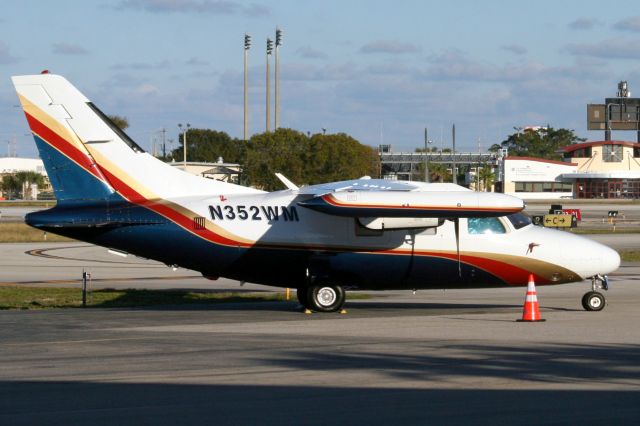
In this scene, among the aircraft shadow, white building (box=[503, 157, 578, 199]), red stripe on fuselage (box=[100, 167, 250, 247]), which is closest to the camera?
the aircraft shadow

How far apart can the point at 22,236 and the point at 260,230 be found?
40.0m

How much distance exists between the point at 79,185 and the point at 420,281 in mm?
7698

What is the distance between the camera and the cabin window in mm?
23000

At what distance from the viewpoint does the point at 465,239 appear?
75.2 ft

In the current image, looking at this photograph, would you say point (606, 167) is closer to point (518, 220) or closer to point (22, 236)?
point (22, 236)

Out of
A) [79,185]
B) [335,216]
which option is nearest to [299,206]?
[335,216]

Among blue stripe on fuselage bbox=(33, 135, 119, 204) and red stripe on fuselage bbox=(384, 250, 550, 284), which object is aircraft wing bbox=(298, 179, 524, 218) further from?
blue stripe on fuselage bbox=(33, 135, 119, 204)

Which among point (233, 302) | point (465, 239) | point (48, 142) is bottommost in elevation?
point (233, 302)

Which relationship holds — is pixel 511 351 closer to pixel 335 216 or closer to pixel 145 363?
pixel 145 363

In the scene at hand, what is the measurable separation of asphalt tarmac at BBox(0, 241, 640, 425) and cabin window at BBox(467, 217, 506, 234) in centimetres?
181

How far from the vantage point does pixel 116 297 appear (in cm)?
2747

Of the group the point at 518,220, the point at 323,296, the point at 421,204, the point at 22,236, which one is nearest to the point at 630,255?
the point at 518,220

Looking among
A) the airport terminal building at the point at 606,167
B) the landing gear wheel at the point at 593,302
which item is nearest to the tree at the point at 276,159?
the airport terminal building at the point at 606,167

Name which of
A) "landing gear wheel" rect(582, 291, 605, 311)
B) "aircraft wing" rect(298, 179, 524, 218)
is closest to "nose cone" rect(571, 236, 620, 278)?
"landing gear wheel" rect(582, 291, 605, 311)
